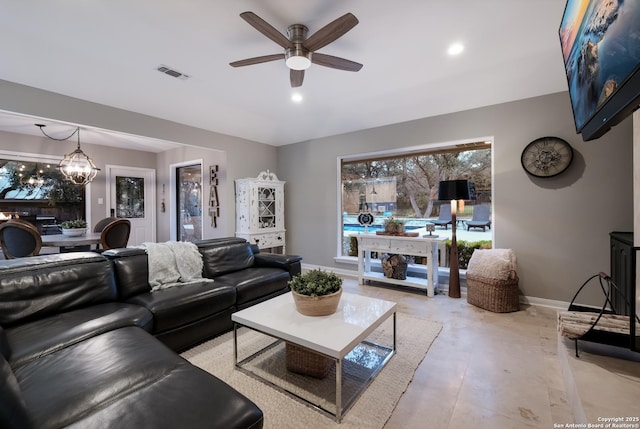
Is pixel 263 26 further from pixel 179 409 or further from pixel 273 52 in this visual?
pixel 179 409

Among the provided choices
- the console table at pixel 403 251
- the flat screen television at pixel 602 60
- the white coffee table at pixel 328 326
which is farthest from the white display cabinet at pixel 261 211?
the flat screen television at pixel 602 60

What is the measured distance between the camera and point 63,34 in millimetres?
2445

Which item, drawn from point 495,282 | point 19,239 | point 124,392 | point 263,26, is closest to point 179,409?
point 124,392

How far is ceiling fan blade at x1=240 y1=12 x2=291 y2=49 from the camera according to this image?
184 centimetres

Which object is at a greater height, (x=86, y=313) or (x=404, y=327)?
(x=86, y=313)

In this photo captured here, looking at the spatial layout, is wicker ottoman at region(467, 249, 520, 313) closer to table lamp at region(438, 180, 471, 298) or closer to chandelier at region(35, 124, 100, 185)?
table lamp at region(438, 180, 471, 298)

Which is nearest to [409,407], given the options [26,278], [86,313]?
[86,313]

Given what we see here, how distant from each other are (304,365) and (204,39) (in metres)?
2.87

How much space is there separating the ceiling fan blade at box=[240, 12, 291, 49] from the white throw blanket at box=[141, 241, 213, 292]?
7.02 ft

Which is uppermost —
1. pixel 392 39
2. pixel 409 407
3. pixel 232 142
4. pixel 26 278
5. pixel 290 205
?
pixel 392 39

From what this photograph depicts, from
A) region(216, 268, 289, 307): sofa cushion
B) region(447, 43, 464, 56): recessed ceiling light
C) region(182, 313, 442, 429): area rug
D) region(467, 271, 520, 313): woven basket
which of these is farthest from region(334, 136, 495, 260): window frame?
region(182, 313, 442, 429): area rug

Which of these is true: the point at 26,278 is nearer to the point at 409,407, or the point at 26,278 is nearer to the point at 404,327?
the point at 409,407

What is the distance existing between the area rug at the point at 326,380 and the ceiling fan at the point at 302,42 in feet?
7.94

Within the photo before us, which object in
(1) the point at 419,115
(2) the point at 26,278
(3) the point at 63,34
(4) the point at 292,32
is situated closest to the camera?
(2) the point at 26,278
